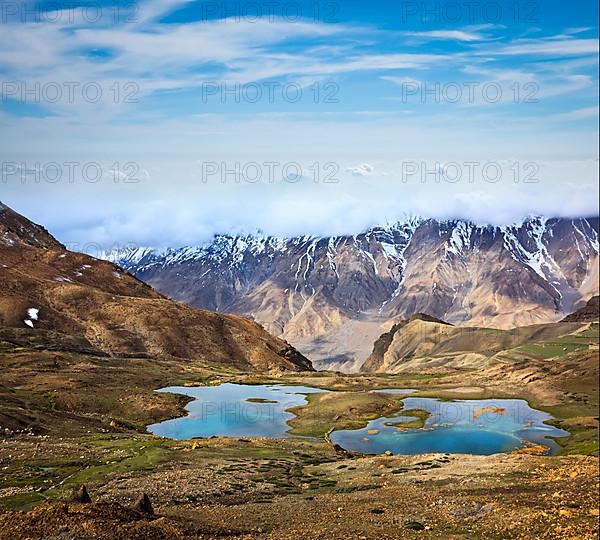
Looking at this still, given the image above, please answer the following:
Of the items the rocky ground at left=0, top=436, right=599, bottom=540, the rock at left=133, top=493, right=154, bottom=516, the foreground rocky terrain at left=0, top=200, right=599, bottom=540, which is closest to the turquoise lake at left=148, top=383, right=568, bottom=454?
the foreground rocky terrain at left=0, top=200, right=599, bottom=540

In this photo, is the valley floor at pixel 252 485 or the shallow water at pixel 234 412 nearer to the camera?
the valley floor at pixel 252 485

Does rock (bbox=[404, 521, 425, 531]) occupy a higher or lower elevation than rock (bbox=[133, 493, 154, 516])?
lower

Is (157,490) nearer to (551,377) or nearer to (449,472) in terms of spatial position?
(449,472)

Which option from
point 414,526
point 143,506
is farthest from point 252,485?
point 143,506

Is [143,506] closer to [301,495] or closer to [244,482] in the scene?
[301,495]

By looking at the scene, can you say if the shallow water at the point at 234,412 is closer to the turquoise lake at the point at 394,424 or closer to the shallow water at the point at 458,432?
the turquoise lake at the point at 394,424

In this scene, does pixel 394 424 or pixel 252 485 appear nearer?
pixel 252 485

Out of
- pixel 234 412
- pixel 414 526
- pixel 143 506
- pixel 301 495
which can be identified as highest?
pixel 143 506

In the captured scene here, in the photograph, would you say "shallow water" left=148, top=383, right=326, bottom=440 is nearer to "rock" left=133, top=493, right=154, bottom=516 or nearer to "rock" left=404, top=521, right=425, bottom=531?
"rock" left=404, top=521, right=425, bottom=531

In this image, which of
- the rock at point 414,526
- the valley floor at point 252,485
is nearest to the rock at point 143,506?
the valley floor at point 252,485
